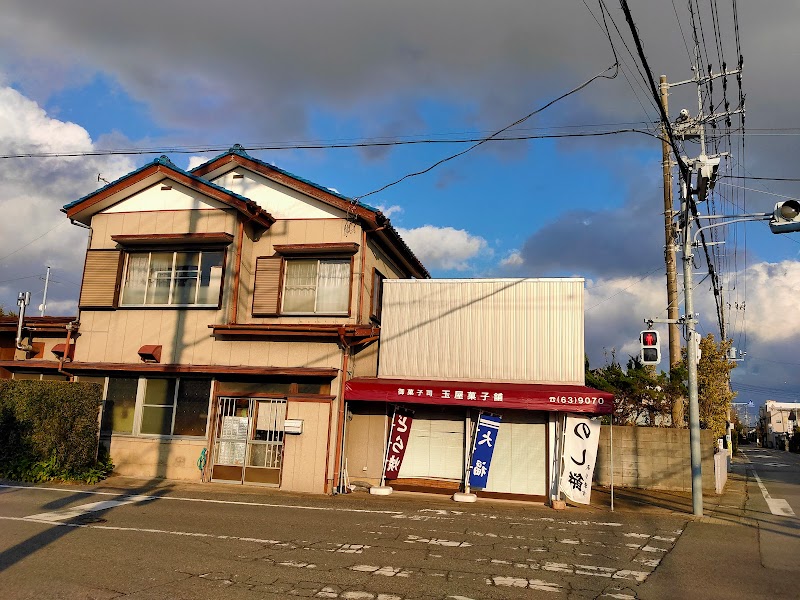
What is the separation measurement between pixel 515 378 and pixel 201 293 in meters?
8.90

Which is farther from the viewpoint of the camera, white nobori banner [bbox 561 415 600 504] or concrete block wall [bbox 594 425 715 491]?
concrete block wall [bbox 594 425 715 491]

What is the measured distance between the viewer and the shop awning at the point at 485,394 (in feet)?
44.5

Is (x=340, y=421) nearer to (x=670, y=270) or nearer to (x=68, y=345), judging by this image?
(x=68, y=345)

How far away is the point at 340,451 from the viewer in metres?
14.7

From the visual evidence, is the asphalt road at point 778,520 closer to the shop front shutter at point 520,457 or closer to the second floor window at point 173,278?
the shop front shutter at point 520,457

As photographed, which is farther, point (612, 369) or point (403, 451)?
point (612, 369)

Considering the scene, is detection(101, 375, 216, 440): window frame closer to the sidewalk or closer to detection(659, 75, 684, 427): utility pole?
the sidewalk

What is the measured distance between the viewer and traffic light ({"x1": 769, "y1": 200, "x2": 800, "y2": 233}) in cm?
1048

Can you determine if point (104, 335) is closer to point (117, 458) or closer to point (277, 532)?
point (117, 458)

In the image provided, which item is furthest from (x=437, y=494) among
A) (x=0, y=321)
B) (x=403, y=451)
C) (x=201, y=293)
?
(x=0, y=321)

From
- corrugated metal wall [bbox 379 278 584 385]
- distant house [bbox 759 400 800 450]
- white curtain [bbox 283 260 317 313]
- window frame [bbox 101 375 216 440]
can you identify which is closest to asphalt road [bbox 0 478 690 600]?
window frame [bbox 101 375 216 440]

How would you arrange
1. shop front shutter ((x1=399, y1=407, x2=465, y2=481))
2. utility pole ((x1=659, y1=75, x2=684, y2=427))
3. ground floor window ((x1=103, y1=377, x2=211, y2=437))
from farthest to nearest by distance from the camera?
1. utility pole ((x1=659, y1=75, x2=684, y2=427))
2. ground floor window ((x1=103, y1=377, x2=211, y2=437))
3. shop front shutter ((x1=399, y1=407, x2=465, y2=481))

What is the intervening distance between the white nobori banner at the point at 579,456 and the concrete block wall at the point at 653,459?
14.4 ft

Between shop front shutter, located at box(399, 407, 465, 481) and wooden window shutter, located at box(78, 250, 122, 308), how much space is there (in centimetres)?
929
